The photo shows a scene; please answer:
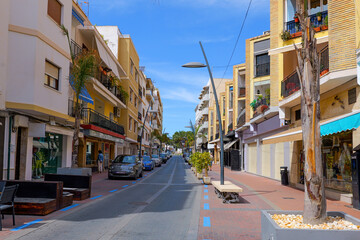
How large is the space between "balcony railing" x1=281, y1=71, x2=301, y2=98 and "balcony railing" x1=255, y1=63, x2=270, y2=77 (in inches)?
365

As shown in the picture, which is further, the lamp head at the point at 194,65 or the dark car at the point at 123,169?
the dark car at the point at 123,169

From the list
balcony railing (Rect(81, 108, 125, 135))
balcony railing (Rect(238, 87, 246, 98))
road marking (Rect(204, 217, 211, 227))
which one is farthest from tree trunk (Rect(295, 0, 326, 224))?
balcony railing (Rect(238, 87, 246, 98))

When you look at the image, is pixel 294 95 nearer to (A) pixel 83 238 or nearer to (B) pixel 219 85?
(A) pixel 83 238

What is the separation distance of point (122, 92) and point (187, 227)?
28494 mm

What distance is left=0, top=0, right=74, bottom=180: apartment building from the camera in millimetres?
12750

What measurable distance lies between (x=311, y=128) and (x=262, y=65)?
77.1 ft

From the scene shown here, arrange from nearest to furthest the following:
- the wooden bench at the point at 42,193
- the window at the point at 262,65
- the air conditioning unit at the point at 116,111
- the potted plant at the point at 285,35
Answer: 1. the wooden bench at the point at 42,193
2. the potted plant at the point at 285,35
3. the window at the point at 262,65
4. the air conditioning unit at the point at 116,111

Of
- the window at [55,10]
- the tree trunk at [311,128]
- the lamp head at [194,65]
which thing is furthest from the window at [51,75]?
the tree trunk at [311,128]

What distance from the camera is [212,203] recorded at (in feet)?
35.4

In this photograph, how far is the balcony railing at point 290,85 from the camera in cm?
1605

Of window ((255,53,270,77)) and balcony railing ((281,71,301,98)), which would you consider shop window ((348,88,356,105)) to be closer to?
balcony railing ((281,71,301,98))

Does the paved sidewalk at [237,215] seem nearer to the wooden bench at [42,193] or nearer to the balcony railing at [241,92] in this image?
the wooden bench at [42,193]

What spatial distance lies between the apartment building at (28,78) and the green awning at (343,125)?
35.4ft

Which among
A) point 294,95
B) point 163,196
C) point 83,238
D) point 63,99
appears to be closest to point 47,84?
point 63,99
